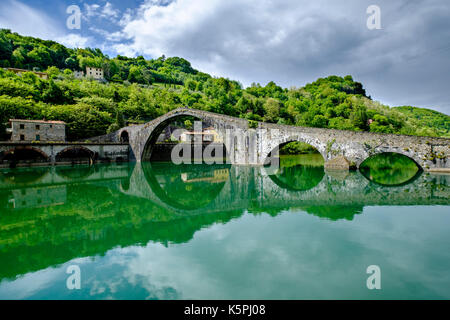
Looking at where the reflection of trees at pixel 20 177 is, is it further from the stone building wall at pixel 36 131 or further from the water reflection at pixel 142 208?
the stone building wall at pixel 36 131

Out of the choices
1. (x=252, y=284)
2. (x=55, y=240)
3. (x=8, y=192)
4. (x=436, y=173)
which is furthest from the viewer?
(x=436, y=173)

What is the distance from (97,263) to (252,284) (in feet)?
9.73

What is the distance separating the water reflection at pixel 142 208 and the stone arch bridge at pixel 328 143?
2.78 metres

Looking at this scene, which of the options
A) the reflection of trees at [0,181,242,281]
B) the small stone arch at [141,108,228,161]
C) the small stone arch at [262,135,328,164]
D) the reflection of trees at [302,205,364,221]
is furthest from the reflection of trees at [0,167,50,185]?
the small stone arch at [262,135,328,164]

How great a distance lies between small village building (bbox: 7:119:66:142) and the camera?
23.7 metres

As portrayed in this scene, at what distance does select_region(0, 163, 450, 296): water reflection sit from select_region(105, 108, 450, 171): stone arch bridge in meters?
2.78

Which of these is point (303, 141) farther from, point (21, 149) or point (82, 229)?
point (21, 149)

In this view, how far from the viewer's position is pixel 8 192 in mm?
11477

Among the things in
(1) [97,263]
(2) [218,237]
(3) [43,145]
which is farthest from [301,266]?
(3) [43,145]

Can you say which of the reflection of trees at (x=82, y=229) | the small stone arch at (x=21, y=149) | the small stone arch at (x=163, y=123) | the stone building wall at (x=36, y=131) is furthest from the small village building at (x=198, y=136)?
the reflection of trees at (x=82, y=229)

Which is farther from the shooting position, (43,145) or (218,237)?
(43,145)

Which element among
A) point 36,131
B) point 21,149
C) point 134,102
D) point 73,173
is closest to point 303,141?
point 73,173

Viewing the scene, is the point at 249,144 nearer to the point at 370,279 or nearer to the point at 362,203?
the point at 362,203

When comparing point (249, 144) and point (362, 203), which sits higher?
point (249, 144)
